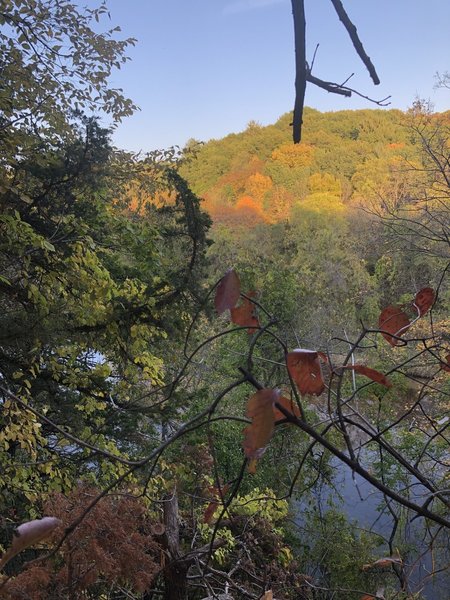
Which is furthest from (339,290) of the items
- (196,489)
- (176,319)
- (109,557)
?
(109,557)

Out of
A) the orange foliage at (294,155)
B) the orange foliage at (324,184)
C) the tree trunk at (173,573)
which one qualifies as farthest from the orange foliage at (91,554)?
the orange foliage at (324,184)

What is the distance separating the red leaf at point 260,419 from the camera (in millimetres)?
401

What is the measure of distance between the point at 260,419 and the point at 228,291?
16 cm

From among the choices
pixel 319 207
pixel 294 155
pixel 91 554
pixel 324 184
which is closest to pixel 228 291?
pixel 91 554

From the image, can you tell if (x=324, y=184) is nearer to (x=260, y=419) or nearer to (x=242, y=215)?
(x=242, y=215)

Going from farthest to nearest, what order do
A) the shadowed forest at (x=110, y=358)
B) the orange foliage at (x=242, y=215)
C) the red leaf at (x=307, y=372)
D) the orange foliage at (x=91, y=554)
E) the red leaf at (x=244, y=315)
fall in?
the orange foliage at (x=242, y=215)
the orange foliage at (x=91, y=554)
the shadowed forest at (x=110, y=358)
the red leaf at (x=244, y=315)
the red leaf at (x=307, y=372)

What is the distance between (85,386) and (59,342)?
457mm

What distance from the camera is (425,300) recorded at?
0.71m

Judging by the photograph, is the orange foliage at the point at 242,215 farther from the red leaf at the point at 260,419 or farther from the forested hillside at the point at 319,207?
the red leaf at the point at 260,419

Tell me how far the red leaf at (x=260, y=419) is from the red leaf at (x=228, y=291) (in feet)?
0.42

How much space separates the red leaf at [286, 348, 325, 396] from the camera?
1.62 feet

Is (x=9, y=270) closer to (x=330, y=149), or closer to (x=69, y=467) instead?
(x=69, y=467)

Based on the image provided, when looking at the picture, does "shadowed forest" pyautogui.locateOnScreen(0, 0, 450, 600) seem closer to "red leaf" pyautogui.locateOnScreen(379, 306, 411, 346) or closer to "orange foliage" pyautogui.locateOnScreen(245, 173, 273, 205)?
"red leaf" pyautogui.locateOnScreen(379, 306, 411, 346)

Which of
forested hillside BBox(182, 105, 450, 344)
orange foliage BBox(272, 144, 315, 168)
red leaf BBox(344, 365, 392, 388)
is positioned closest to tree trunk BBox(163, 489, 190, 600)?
red leaf BBox(344, 365, 392, 388)
